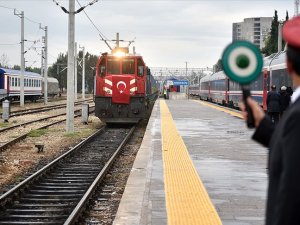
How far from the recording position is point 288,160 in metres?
1.87

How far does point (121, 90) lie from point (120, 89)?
6 cm

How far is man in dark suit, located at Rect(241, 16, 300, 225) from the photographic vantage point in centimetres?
185

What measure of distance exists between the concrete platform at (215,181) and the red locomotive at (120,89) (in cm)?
636

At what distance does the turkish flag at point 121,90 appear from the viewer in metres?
22.5

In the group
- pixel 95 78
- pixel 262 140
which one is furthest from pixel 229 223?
pixel 95 78

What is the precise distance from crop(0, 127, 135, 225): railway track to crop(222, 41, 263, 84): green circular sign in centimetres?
479

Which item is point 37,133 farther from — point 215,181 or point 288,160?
point 288,160

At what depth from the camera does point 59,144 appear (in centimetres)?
1711

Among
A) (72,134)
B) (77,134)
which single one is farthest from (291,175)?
(77,134)

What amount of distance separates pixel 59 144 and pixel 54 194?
784 cm

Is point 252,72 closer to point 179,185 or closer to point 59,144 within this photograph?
point 179,185

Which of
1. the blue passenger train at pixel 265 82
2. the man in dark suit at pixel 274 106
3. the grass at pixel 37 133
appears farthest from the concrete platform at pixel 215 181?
the grass at pixel 37 133

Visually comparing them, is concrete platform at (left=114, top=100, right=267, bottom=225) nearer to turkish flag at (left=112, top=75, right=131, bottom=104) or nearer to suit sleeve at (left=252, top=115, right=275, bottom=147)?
suit sleeve at (left=252, top=115, right=275, bottom=147)

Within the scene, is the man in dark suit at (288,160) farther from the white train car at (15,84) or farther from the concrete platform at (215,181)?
the white train car at (15,84)
